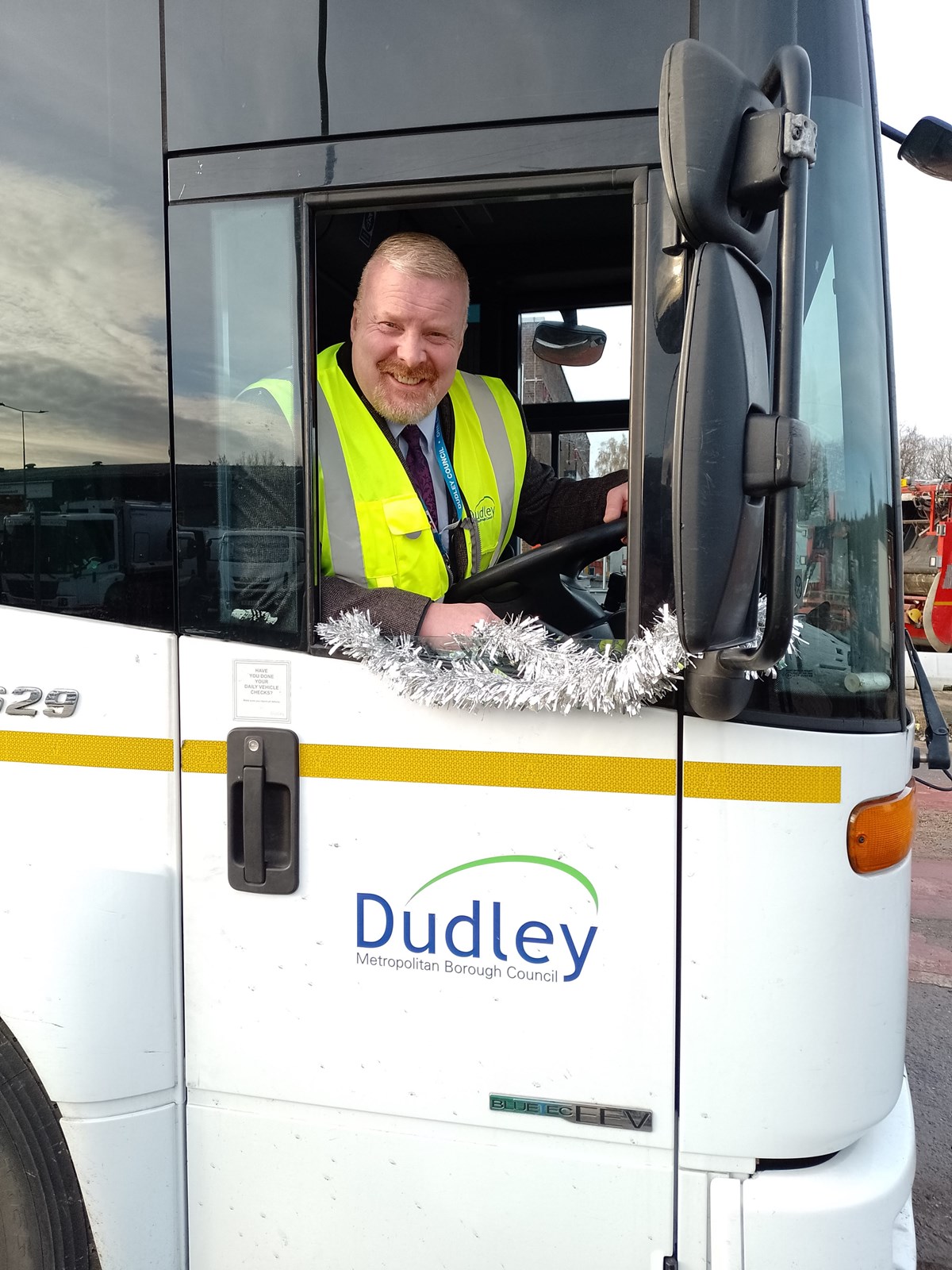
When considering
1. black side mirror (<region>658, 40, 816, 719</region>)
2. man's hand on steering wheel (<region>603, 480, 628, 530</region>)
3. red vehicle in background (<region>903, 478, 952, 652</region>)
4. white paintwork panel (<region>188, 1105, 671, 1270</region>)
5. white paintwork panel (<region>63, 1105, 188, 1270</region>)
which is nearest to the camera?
black side mirror (<region>658, 40, 816, 719</region>)

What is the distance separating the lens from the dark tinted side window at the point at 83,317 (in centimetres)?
149

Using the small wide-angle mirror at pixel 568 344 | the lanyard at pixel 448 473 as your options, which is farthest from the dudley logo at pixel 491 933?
the small wide-angle mirror at pixel 568 344

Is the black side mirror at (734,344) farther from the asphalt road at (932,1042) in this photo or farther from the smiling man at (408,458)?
the asphalt road at (932,1042)

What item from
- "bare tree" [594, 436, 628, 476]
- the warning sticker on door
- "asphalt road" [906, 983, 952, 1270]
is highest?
"bare tree" [594, 436, 628, 476]

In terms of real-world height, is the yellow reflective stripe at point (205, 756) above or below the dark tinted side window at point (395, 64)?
below

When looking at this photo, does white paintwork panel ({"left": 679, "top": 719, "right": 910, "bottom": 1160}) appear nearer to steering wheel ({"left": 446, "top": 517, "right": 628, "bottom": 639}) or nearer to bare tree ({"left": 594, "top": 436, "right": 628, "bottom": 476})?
steering wheel ({"left": 446, "top": 517, "right": 628, "bottom": 639})

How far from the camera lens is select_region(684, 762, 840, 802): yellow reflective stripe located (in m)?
1.38

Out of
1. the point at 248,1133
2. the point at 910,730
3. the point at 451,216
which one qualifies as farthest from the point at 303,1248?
the point at 451,216

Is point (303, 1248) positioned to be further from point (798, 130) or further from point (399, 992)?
point (798, 130)

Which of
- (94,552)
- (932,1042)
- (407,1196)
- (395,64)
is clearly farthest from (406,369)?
(932,1042)

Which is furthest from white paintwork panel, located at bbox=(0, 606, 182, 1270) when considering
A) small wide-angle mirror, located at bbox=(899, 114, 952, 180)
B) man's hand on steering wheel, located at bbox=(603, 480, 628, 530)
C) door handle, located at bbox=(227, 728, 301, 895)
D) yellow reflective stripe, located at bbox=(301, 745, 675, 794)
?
small wide-angle mirror, located at bbox=(899, 114, 952, 180)

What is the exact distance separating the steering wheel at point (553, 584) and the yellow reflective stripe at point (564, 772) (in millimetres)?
398

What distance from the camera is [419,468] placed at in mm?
1834

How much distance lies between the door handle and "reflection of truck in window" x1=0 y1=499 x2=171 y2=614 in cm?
31
